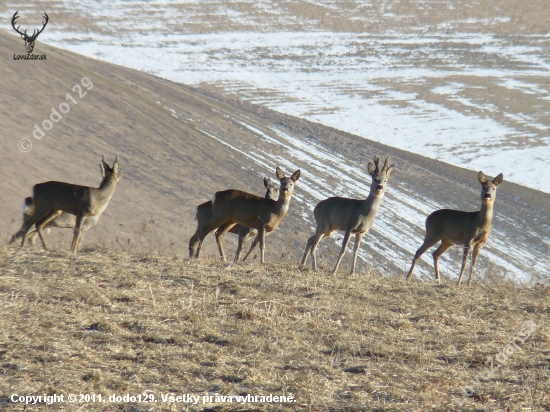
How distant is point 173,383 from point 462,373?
9.19 ft

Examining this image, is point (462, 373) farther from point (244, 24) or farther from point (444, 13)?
point (444, 13)

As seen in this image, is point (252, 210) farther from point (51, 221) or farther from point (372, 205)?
point (51, 221)

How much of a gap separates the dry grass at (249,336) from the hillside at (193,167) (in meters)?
13.4

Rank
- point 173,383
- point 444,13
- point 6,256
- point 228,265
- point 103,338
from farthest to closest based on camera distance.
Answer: point 444,13, point 228,265, point 6,256, point 103,338, point 173,383

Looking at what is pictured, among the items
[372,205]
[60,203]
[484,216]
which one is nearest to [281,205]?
[372,205]

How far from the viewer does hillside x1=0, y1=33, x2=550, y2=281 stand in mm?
27734

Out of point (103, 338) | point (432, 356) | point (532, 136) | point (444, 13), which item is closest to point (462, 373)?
point (432, 356)

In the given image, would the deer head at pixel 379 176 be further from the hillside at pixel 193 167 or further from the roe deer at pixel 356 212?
the hillside at pixel 193 167

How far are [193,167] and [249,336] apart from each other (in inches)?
1096

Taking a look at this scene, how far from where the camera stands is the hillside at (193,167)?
2773 cm

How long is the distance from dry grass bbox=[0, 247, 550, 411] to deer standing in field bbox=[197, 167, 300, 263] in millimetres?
2706

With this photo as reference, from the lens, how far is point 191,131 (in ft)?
130

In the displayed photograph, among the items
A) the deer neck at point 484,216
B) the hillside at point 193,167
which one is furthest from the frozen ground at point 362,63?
the deer neck at point 484,216

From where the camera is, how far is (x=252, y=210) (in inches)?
527
